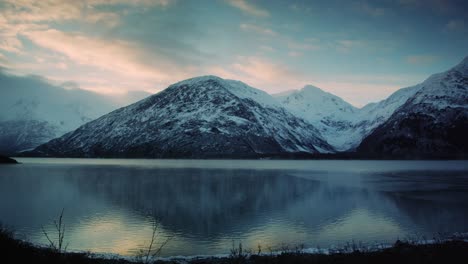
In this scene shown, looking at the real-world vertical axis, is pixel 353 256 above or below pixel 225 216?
above

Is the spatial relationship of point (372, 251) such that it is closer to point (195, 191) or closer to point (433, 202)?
point (433, 202)

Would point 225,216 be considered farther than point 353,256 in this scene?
Yes

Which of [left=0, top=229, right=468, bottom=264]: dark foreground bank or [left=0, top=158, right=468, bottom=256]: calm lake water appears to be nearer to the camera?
[left=0, top=229, right=468, bottom=264]: dark foreground bank

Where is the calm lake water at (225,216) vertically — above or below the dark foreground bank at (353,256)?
below

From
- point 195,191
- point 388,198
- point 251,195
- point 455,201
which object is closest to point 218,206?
point 251,195

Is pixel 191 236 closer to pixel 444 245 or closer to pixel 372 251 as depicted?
pixel 372 251

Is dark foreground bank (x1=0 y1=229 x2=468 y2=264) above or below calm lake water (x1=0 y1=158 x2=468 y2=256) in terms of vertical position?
above

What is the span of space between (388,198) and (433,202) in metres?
6.16

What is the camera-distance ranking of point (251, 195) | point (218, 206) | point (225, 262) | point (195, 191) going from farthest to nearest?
point (195, 191) → point (251, 195) → point (218, 206) → point (225, 262)

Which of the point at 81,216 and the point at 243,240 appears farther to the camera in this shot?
the point at 81,216

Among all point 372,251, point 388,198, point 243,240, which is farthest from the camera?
point 388,198

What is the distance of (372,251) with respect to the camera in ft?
76.1

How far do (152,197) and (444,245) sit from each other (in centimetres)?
3954

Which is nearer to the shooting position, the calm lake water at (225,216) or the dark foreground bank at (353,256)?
the dark foreground bank at (353,256)
